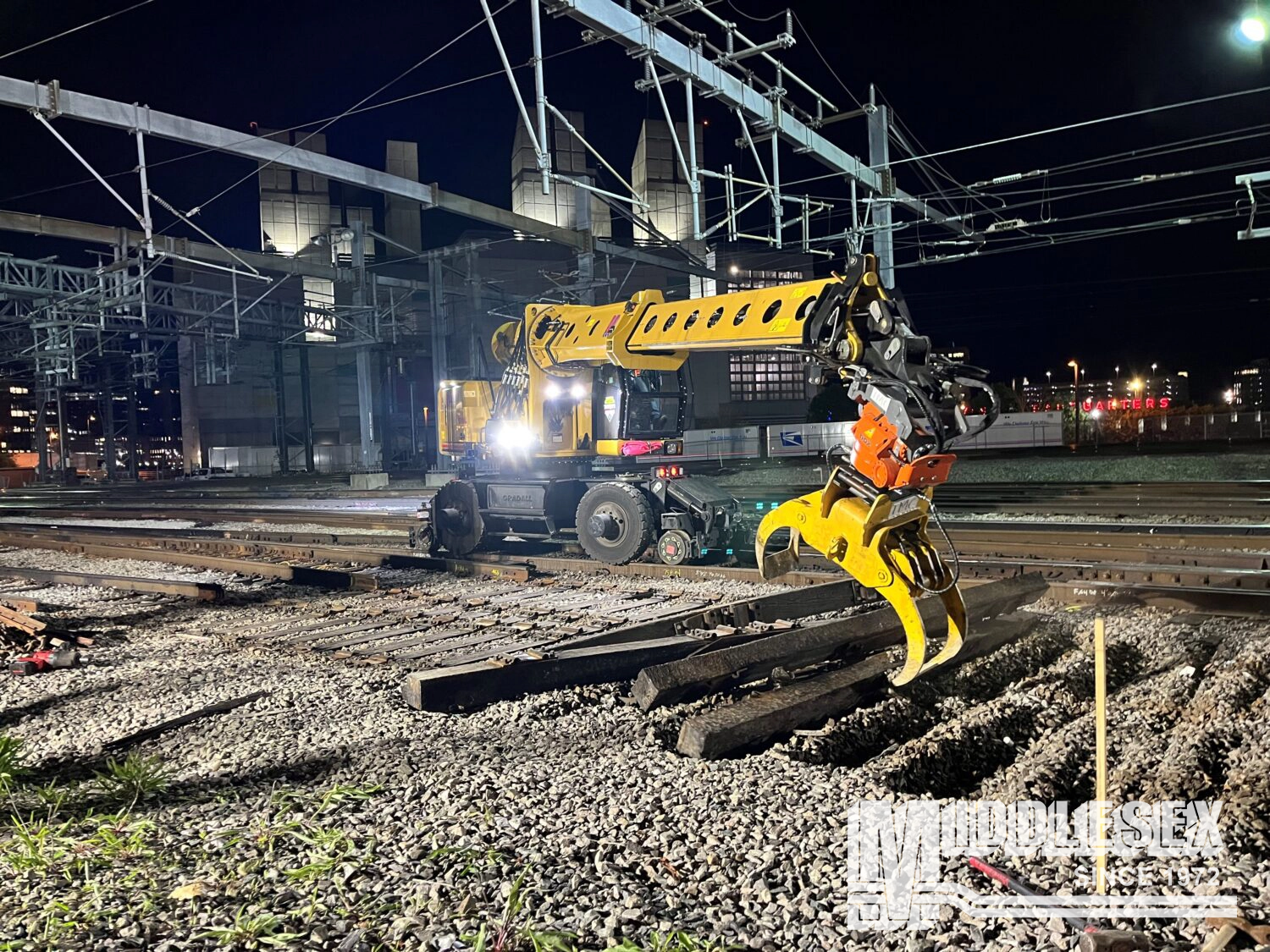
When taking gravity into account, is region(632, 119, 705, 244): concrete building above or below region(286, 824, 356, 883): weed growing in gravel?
above

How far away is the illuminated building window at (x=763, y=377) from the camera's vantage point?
52781 mm

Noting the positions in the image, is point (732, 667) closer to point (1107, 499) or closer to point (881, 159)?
point (1107, 499)

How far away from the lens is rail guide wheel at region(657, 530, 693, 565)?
33.9 ft

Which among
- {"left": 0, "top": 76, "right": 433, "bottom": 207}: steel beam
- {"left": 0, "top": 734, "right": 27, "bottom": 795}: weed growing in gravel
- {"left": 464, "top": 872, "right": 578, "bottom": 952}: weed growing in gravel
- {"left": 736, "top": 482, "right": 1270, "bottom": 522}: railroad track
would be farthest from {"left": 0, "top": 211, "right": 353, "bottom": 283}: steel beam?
{"left": 464, "top": 872, "right": 578, "bottom": 952}: weed growing in gravel

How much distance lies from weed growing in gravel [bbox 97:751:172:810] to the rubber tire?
21.2 feet

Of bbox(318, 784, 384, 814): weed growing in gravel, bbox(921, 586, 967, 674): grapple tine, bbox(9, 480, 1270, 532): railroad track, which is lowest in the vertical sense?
bbox(318, 784, 384, 814): weed growing in gravel

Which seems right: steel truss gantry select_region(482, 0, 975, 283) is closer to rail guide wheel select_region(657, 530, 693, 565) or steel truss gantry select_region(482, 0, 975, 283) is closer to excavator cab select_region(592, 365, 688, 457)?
excavator cab select_region(592, 365, 688, 457)

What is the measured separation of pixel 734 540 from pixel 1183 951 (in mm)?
8583

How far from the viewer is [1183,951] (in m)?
2.63

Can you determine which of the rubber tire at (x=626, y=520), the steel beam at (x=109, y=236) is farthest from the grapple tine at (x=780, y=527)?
the steel beam at (x=109, y=236)

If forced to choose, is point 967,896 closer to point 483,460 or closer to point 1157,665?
point 1157,665

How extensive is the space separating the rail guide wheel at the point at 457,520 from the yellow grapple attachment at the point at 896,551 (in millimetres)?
8438

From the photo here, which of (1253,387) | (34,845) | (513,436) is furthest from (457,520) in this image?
(1253,387)

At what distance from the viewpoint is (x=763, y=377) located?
53.3 metres
